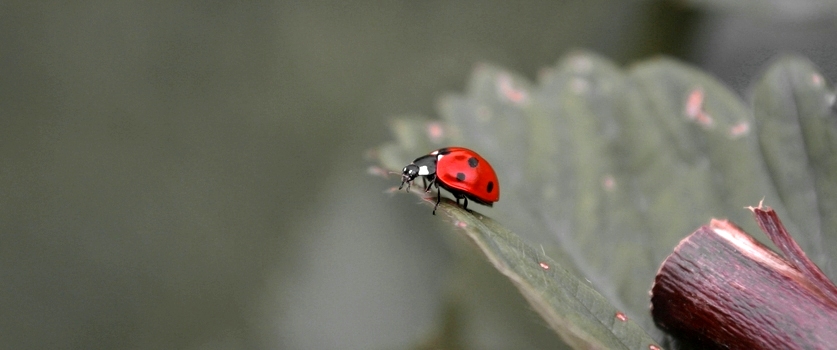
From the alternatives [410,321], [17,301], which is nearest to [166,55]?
[17,301]

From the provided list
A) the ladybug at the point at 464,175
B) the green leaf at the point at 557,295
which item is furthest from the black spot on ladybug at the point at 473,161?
the green leaf at the point at 557,295

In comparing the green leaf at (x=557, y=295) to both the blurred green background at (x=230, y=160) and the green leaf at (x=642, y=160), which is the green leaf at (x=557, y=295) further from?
the blurred green background at (x=230, y=160)

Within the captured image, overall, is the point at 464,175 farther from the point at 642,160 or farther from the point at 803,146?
the point at 803,146

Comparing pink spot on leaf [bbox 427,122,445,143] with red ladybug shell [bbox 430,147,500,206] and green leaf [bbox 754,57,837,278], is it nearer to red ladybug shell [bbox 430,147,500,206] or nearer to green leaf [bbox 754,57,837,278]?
red ladybug shell [bbox 430,147,500,206]

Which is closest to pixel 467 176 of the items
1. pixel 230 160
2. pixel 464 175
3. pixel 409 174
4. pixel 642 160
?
pixel 464 175

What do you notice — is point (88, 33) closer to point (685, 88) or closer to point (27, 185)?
point (27, 185)

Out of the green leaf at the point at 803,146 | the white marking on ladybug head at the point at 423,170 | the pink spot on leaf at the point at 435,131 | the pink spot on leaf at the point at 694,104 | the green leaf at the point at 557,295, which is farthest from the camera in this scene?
the pink spot on leaf at the point at 435,131

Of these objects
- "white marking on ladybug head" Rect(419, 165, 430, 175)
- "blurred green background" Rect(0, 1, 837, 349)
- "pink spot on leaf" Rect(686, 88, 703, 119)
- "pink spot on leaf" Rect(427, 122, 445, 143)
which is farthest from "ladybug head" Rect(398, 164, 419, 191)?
"blurred green background" Rect(0, 1, 837, 349)

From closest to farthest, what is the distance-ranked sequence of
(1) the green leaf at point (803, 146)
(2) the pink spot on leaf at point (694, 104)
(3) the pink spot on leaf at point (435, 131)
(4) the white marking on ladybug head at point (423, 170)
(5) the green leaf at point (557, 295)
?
1. (5) the green leaf at point (557, 295)
2. (1) the green leaf at point (803, 146)
3. (4) the white marking on ladybug head at point (423, 170)
4. (2) the pink spot on leaf at point (694, 104)
5. (3) the pink spot on leaf at point (435, 131)
